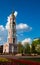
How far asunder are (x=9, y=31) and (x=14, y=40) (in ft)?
21.8

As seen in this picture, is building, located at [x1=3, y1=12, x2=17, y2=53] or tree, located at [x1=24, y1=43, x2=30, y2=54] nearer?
tree, located at [x1=24, y1=43, x2=30, y2=54]

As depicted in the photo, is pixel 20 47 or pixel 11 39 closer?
pixel 11 39

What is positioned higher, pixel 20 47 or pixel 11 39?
pixel 11 39

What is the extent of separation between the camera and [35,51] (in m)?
111

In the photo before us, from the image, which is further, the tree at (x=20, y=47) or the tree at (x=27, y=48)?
the tree at (x=20, y=47)

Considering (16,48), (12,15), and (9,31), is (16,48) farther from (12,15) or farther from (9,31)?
(12,15)

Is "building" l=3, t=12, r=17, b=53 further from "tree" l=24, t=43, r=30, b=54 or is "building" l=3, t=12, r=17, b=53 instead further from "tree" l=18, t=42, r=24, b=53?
"tree" l=24, t=43, r=30, b=54

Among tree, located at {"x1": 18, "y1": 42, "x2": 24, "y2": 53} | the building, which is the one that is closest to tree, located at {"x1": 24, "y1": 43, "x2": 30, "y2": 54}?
tree, located at {"x1": 18, "y1": 42, "x2": 24, "y2": 53}

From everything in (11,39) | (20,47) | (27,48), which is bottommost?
(27,48)

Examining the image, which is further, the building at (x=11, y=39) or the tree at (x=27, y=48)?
the building at (x=11, y=39)

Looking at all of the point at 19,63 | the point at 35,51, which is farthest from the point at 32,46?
the point at 19,63

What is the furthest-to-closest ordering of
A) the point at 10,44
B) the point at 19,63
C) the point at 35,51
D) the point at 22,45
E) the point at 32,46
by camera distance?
the point at 22,45
the point at 10,44
the point at 32,46
the point at 35,51
the point at 19,63

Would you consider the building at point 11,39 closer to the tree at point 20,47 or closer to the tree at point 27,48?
the tree at point 20,47

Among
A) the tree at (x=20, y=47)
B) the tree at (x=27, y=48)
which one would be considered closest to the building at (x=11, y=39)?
the tree at (x=20, y=47)
